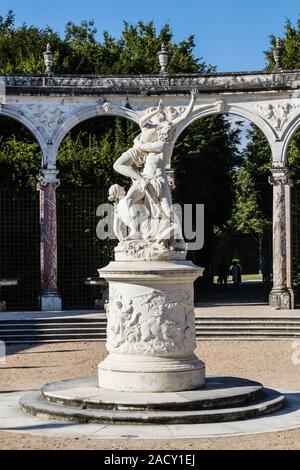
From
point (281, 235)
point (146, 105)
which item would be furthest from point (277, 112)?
point (146, 105)

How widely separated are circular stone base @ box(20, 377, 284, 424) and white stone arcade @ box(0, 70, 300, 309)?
1412 cm

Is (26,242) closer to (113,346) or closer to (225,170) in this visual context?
(225,170)

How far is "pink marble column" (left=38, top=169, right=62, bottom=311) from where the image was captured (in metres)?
26.2

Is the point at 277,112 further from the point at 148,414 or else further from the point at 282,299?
the point at 148,414

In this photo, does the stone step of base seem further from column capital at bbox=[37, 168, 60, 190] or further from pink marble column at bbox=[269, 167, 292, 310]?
column capital at bbox=[37, 168, 60, 190]

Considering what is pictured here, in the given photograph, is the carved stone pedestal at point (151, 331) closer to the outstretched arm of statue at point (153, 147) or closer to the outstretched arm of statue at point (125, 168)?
the outstretched arm of statue at point (125, 168)

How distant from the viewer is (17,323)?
2200 centimetres

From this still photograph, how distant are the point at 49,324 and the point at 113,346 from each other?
9769 mm

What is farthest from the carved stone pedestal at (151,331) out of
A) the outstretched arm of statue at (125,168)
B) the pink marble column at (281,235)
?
the pink marble column at (281,235)

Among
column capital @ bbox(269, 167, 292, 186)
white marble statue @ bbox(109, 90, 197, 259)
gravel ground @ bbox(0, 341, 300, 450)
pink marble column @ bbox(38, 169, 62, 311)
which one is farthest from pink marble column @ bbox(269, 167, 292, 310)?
white marble statue @ bbox(109, 90, 197, 259)

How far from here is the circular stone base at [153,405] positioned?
1088 centimetres

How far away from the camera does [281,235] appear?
25984 millimetres

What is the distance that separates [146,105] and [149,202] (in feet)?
45.6

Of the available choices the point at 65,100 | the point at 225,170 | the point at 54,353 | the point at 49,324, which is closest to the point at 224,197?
the point at 225,170
